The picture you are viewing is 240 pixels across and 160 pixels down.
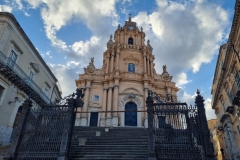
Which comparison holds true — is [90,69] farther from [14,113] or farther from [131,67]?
[14,113]

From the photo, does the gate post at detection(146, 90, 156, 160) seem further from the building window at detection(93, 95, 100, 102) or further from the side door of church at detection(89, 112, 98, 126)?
the building window at detection(93, 95, 100, 102)

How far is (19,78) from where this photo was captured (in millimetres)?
16078

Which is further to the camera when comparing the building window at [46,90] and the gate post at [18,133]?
the building window at [46,90]

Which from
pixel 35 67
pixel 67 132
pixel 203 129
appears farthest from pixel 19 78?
pixel 203 129

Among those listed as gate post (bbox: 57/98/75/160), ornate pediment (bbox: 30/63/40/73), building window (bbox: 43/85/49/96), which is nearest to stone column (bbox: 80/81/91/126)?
building window (bbox: 43/85/49/96)

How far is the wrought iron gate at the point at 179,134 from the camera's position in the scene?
739 centimetres

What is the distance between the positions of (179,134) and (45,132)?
6.30 m

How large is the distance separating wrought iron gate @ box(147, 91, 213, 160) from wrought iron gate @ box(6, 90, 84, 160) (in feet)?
12.5

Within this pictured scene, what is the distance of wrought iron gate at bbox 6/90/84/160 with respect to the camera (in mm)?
8148

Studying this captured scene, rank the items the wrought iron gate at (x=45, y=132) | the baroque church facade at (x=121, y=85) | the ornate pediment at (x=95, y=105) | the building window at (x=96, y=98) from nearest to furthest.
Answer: the wrought iron gate at (x=45, y=132)
the baroque church facade at (x=121, y=85)
the ornate pediment at (x=95, y=105)
the building window at (x=96, y=98)

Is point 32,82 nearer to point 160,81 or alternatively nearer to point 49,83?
point 49,83

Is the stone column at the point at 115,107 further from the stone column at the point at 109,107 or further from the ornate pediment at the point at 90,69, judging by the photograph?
the ornate pediment at the point at 90,69

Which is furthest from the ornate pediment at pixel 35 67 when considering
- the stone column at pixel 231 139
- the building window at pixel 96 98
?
the stone column at pixel 231 139

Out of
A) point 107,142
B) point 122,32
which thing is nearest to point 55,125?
point 107,142
